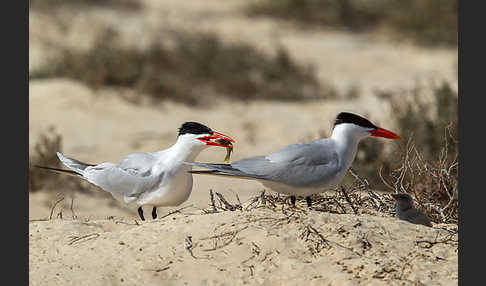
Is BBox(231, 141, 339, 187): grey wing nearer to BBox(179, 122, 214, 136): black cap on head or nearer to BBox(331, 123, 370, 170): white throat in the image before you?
BBox(331, 123, 370, 170): white throat

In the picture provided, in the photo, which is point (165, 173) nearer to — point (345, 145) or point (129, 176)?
point (129, 176)

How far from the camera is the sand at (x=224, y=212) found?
409 centimetres

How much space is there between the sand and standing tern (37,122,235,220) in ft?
0.54

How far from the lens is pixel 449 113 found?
379 inches

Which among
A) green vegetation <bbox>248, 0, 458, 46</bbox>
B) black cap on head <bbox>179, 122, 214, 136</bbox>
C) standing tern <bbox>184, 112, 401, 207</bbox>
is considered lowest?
standing tern <bbox>184, 112, 401, 207</bbox>

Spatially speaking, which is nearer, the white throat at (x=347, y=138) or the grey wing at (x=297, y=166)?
the grey wing at (x=297, y=166)

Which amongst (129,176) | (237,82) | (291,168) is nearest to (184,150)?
(129,176)

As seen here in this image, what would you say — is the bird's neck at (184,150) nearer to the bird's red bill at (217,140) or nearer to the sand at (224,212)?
the bird's red bill at (217,140)

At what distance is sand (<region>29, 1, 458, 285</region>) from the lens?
409 cm

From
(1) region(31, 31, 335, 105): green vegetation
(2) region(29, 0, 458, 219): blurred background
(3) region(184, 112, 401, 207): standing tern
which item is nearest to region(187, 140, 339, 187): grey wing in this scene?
(3) region(184, 112, 401, 207): standing tern

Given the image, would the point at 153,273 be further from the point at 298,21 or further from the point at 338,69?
the point at 298,21

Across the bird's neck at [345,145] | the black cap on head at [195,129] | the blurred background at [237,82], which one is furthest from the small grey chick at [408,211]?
the black cap on head at [195,129]

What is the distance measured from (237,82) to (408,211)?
8256 mm

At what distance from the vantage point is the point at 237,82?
12820 mm
